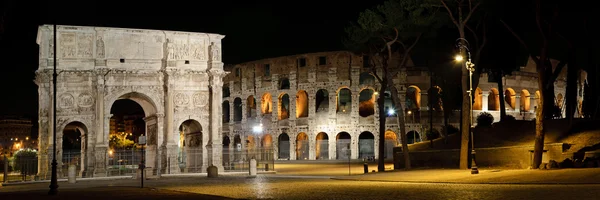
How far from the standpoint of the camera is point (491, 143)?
4522 centimetres

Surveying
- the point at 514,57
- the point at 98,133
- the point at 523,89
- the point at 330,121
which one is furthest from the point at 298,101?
the point at 98,133

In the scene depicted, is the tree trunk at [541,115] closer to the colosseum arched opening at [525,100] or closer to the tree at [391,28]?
the tree at [391,28]

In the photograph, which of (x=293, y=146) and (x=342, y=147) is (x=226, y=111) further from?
(x=342, y=147)

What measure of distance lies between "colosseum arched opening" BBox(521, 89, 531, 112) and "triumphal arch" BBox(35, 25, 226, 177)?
40.4 meters

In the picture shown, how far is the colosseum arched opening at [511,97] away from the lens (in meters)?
71.9

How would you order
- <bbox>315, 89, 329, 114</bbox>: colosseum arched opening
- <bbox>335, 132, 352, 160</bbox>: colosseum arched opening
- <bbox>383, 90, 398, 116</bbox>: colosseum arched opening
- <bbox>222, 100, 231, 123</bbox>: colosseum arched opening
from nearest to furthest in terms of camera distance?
<bbox>335, 132, 352, 160</bbox>: colosseum arched opening, <bbox>383, 90, 398, 116</bbox>: colosseum arched opening, <bbox>315, 89, 329, 114</bbox>: colosseum arched opening, <bbox>222, 100, 231, 123</bbox>: colosseum arched opening

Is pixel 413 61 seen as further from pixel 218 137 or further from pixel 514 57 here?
pixel 218 137

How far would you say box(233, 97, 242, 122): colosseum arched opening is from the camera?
264 feet

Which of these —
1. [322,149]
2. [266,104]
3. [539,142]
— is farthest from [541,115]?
[266,104]

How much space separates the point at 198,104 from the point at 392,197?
28.1 m

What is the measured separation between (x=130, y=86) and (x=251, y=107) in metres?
37.0

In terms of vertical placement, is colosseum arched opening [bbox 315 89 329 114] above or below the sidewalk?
above

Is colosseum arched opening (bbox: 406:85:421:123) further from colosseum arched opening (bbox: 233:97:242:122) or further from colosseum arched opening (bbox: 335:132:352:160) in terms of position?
colosseum arched opening (bbox: 233:97:242:122)

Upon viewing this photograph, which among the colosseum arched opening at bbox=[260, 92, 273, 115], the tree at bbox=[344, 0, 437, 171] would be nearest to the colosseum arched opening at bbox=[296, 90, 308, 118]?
the colosseum arched opening at bbox=[260, 92, 273, 115]
